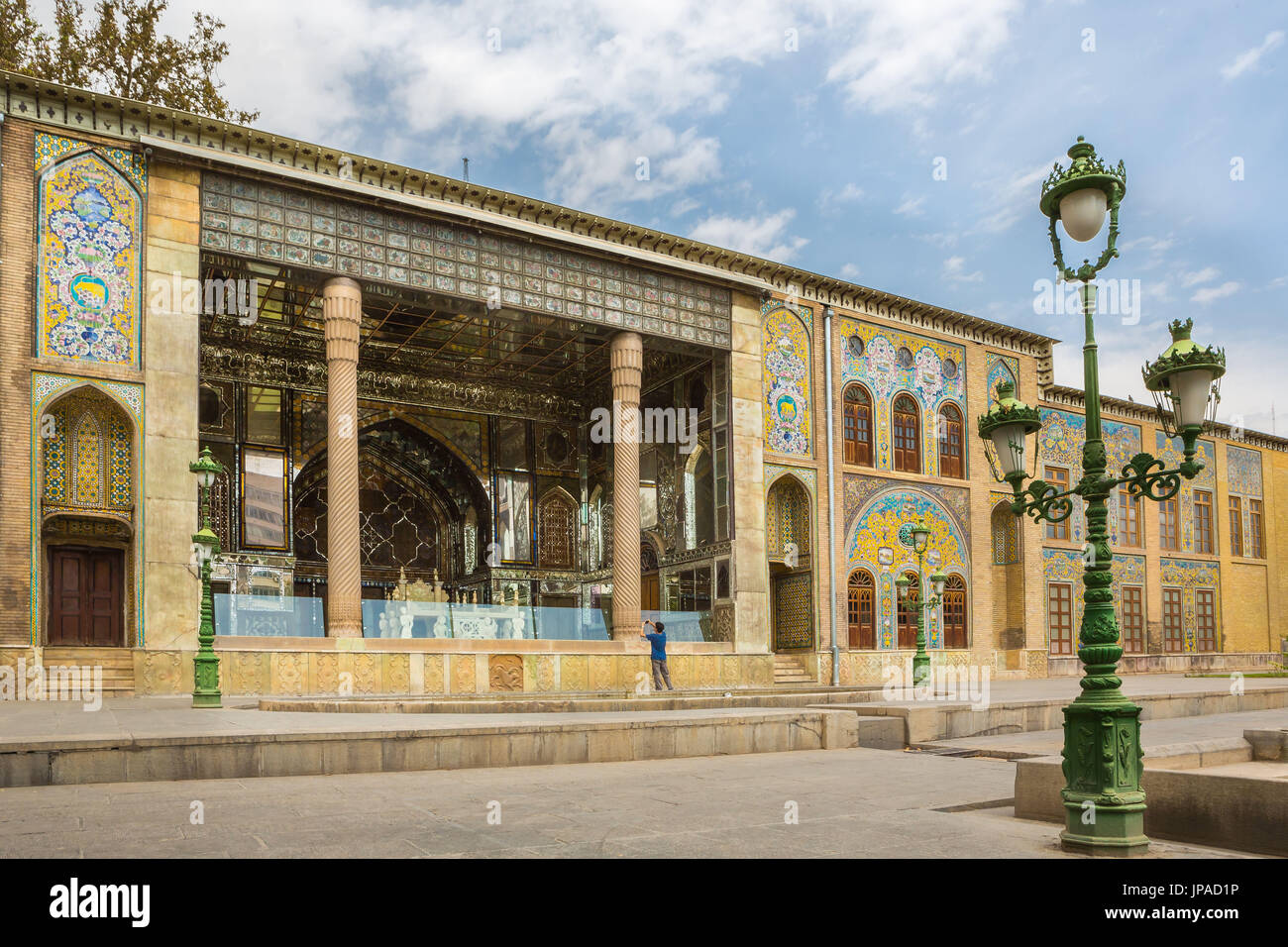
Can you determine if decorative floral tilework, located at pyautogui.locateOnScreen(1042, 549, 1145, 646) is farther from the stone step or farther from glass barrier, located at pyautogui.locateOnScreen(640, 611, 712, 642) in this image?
the stone step

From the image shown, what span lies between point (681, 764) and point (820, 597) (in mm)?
14192

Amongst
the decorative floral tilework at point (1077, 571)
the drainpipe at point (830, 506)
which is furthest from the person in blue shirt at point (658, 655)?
the decorative floral tilework at point (1077, 571)

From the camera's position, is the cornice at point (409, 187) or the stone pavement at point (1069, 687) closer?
the cornice at point (409, 187)

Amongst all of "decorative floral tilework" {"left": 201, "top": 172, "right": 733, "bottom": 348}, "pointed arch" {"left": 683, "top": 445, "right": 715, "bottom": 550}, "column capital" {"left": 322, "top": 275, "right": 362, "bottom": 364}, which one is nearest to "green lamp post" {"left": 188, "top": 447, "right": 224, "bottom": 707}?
"column capital" {"left": 322, "top": 275, "right": 362, "bottom": 364}

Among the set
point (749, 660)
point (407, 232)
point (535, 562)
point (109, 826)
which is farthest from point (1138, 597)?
point (109, 826)

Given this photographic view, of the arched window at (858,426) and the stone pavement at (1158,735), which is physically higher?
the arched window at (858,426)

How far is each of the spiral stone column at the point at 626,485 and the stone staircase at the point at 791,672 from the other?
3.94 metres

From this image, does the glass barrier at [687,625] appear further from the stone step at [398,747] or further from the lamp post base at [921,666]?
the stone step at [398,747]

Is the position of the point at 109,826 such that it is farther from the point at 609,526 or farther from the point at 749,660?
the point at 609,526

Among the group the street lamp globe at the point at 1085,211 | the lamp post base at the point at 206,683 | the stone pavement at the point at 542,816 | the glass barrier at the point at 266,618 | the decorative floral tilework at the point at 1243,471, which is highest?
the decorative floral tilework at the point at 1243,471

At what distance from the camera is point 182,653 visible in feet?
53.6

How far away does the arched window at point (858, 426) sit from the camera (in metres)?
25.3

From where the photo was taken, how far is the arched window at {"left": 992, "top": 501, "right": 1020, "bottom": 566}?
93.4 feet

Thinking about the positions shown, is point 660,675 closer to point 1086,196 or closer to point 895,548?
point 895,548
